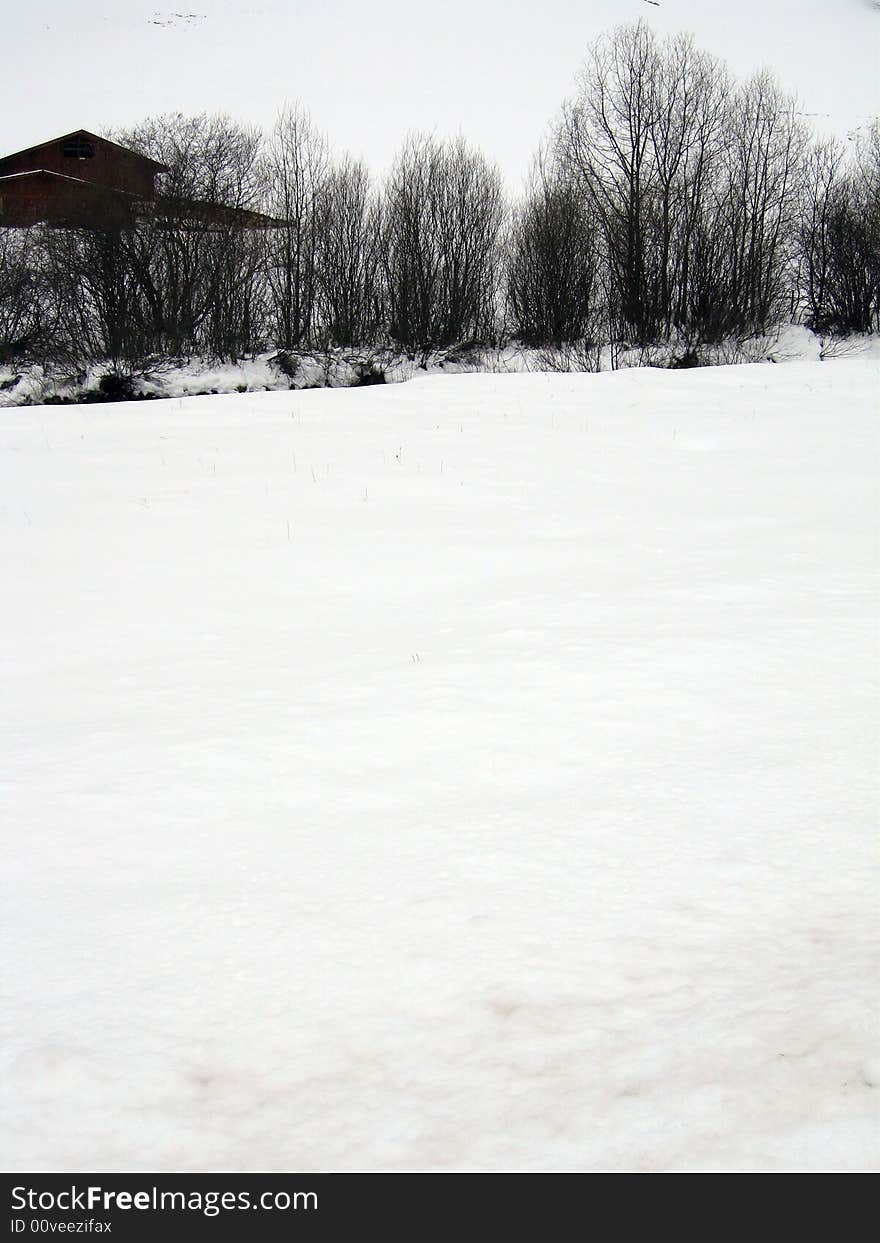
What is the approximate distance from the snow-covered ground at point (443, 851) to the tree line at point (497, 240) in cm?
2026

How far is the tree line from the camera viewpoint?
25.1 meters

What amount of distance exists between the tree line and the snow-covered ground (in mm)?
20258

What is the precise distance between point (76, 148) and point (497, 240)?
18.5m

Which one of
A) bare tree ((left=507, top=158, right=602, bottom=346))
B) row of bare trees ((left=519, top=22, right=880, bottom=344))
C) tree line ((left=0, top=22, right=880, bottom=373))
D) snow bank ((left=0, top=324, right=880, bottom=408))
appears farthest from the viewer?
bare tree ((left=507, top=158, right=602, bottom=346))

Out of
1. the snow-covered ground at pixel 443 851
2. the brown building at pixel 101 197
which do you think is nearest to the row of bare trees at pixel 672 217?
the brown building at pixel 101 197

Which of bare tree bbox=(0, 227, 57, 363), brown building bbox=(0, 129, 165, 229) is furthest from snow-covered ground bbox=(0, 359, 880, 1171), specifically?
brown building bbox=(0, 129, 165, 229)

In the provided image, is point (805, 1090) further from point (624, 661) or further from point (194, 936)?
point (624, 661)

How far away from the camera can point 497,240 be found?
27.9 meters

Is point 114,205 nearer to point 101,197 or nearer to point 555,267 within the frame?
point 101,197

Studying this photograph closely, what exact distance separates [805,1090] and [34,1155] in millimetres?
1559

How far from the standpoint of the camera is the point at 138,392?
2192cm

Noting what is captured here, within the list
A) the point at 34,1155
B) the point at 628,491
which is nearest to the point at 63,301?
the point at 628,491

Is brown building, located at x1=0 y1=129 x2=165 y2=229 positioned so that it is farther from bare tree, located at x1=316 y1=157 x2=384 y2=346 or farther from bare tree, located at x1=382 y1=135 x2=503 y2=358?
bare tree, located at x1=382 y1=135 x2=503 y2=358

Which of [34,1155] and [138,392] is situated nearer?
[34,1155]
